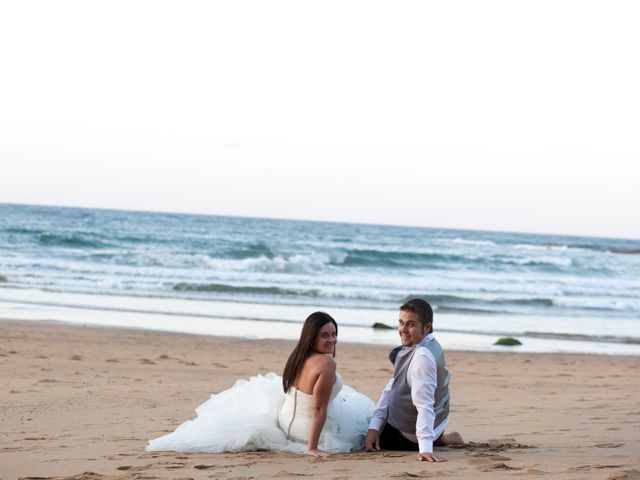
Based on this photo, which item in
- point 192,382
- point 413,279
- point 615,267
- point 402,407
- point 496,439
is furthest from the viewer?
point 615,267

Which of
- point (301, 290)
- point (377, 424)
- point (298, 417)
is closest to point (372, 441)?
point (377, 424)

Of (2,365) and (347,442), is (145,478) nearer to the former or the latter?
(347,442)

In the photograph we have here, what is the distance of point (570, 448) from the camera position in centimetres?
588

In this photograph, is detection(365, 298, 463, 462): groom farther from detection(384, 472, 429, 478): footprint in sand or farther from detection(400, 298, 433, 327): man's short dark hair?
detection(384, 472, 429, 478): footprint in sand

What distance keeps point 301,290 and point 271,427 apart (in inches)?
730

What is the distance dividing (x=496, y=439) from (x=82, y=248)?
108 feet

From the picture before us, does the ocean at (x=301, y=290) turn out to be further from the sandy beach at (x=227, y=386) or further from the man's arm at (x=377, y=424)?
the man's arm at (x=377, y=424)

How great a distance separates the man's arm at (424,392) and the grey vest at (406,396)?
12 centimetres

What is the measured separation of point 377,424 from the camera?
5.76 m

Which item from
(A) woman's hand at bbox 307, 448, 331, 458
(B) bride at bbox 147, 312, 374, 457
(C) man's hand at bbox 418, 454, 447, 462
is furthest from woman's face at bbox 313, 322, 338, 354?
(C) man's hand at bbox 418, 454, 447, 462

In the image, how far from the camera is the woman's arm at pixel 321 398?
5496mm

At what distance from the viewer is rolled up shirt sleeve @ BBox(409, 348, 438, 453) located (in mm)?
5312

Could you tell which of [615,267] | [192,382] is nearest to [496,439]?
[192,382]

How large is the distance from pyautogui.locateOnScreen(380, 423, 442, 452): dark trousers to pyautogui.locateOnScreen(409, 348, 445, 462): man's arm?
0.96 ft
